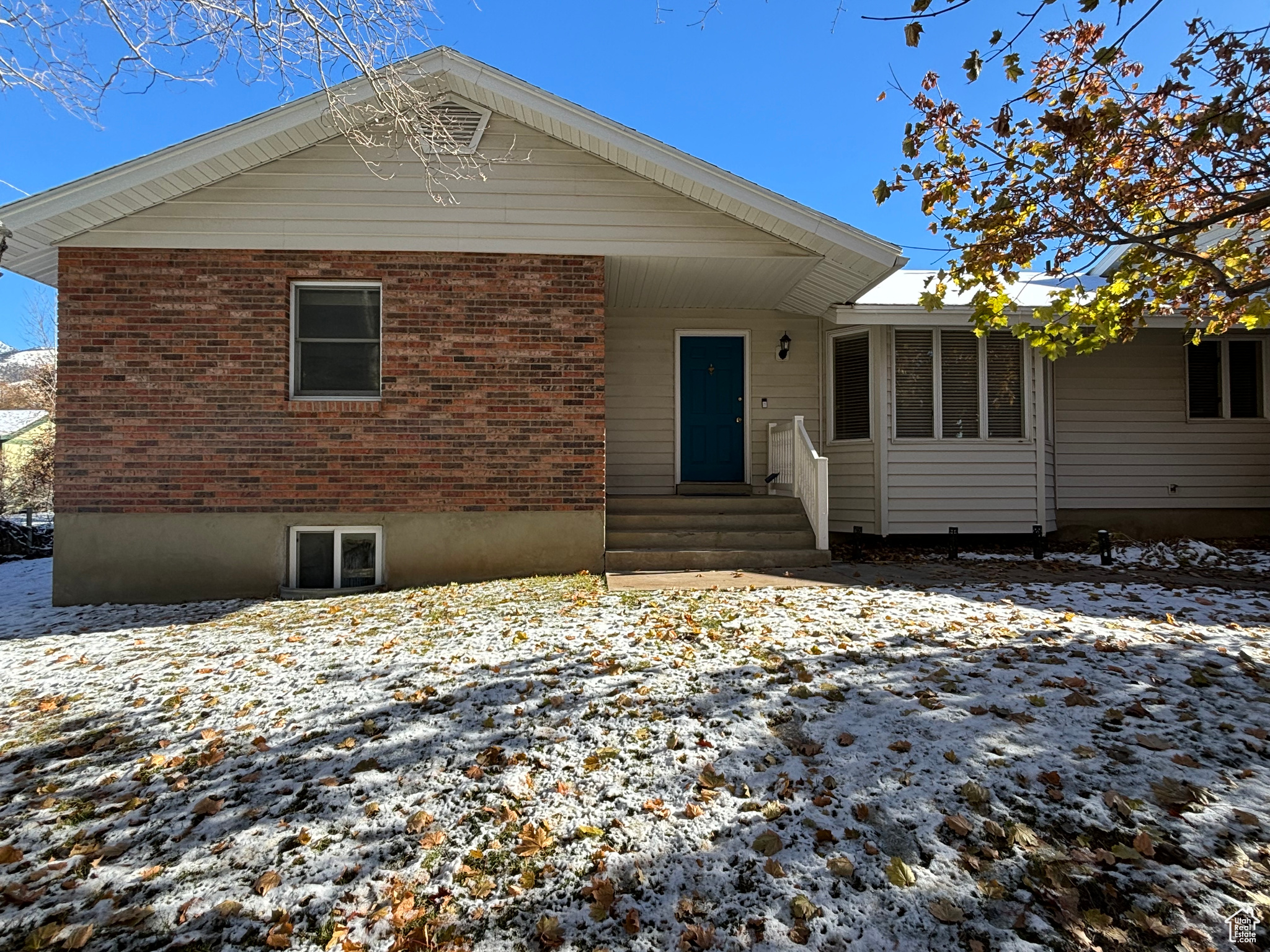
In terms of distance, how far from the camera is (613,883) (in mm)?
2311

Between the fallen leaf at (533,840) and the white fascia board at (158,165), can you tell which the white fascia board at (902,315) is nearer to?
the white fascia board at (158,165)

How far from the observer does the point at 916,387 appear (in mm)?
9078

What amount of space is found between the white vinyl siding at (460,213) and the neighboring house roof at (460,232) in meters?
0.06

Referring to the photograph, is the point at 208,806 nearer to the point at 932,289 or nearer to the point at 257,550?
the point at 257,550

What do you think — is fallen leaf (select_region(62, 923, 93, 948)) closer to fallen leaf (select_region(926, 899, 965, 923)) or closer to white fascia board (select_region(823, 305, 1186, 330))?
fallen leaf (select_region(926, 899, 965, 923))

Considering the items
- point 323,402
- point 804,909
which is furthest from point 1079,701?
point 323,402

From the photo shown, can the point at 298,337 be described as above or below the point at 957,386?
above

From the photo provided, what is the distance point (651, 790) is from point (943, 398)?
25.7 ft

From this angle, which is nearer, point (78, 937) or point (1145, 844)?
point (78, 937)

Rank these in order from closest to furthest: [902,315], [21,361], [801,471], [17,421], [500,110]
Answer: [500,110], [801,471], [902,315], [17,421], [21,361]

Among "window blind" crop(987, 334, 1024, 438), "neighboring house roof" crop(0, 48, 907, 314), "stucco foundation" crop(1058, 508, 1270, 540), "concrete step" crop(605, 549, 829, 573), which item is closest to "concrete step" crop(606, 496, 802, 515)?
"concrete step" crop(605, 549, 829, 573)

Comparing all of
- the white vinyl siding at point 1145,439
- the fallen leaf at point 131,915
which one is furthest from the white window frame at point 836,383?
the fallen leaf at point 131,915

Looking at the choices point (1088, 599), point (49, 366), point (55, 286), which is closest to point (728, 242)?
point (1088, 599)

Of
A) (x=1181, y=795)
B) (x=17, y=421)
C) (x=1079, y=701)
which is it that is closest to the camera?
(x=1181, y=795)
